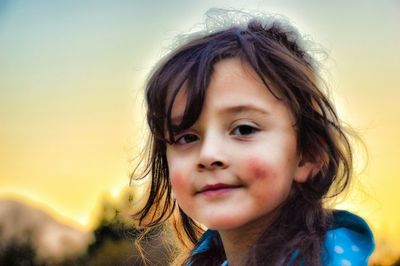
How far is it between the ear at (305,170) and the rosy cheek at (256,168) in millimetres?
196

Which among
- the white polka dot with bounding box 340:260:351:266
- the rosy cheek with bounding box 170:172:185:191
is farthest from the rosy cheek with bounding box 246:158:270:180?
the white polka dot with bounding box 340:260:351:266

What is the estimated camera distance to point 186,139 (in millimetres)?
2344

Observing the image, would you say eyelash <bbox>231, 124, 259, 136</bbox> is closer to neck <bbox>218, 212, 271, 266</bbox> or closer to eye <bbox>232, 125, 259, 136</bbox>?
eye <bbox>232, 125, 259, 136</bbox>

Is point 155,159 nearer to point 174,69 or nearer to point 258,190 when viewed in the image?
point 174,69

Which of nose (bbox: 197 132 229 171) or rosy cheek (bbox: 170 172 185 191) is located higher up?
nose (bbox: 197 132 229 171)

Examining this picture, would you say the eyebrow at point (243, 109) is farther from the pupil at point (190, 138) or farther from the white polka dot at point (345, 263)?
the white polka dot at point (345, 263)

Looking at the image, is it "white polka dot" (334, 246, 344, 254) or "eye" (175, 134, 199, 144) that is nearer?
"white polka dot" (334, 246, 344, 254)

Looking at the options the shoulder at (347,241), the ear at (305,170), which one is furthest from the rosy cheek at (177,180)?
the shoulder at (347,241)

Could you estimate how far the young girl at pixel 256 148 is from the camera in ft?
7.16

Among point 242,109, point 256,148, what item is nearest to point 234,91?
point 242,109

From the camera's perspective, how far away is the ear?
2340 mm

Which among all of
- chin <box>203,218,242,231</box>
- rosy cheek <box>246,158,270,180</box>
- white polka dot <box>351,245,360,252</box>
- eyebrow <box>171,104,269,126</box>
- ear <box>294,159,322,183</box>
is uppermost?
eyebrow <box>171,104,269,126</box>

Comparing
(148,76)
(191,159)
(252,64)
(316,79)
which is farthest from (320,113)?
(148,76)

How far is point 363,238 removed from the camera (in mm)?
2270
